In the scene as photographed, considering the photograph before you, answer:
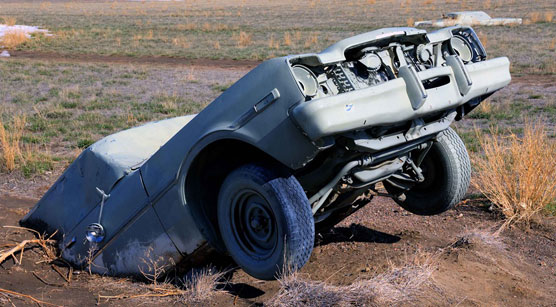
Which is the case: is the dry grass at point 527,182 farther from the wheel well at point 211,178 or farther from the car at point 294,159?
the wheel well at point 211,178

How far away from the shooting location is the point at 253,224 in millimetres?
4043

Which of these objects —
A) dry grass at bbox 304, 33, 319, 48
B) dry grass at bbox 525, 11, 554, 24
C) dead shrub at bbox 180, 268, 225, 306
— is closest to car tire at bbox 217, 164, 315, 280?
dead shrub at bbox 180, 268, 225, 306

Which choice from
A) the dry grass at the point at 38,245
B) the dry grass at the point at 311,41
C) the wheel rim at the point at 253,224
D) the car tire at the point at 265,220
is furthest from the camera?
the dry grass at the point at 311,41

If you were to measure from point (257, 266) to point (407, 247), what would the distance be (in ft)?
5.64

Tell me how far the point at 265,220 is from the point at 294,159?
1.94 feet

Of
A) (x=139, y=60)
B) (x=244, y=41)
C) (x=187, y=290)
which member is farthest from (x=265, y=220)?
(x=244, y=41)

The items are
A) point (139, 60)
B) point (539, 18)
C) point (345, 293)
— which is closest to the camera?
point (345, 293)

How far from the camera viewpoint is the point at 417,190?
511cm

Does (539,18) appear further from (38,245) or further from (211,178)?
(211,178)

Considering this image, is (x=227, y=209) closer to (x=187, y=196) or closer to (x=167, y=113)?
(x=187, y=196)

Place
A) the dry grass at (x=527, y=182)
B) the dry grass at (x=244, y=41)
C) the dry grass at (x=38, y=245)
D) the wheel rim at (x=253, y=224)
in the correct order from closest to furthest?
the wheel rim at (x=253, y=224) → the dry grass at (x=38, y=245) → the dry grass at (x=527, y=182) → the dry grass at (x=244, y=41)

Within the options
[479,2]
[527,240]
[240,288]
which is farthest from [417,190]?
[479,2]

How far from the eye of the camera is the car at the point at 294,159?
3582 millimetres

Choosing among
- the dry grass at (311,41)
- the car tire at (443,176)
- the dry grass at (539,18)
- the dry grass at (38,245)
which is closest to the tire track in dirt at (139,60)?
the dry grass at (311,41)
